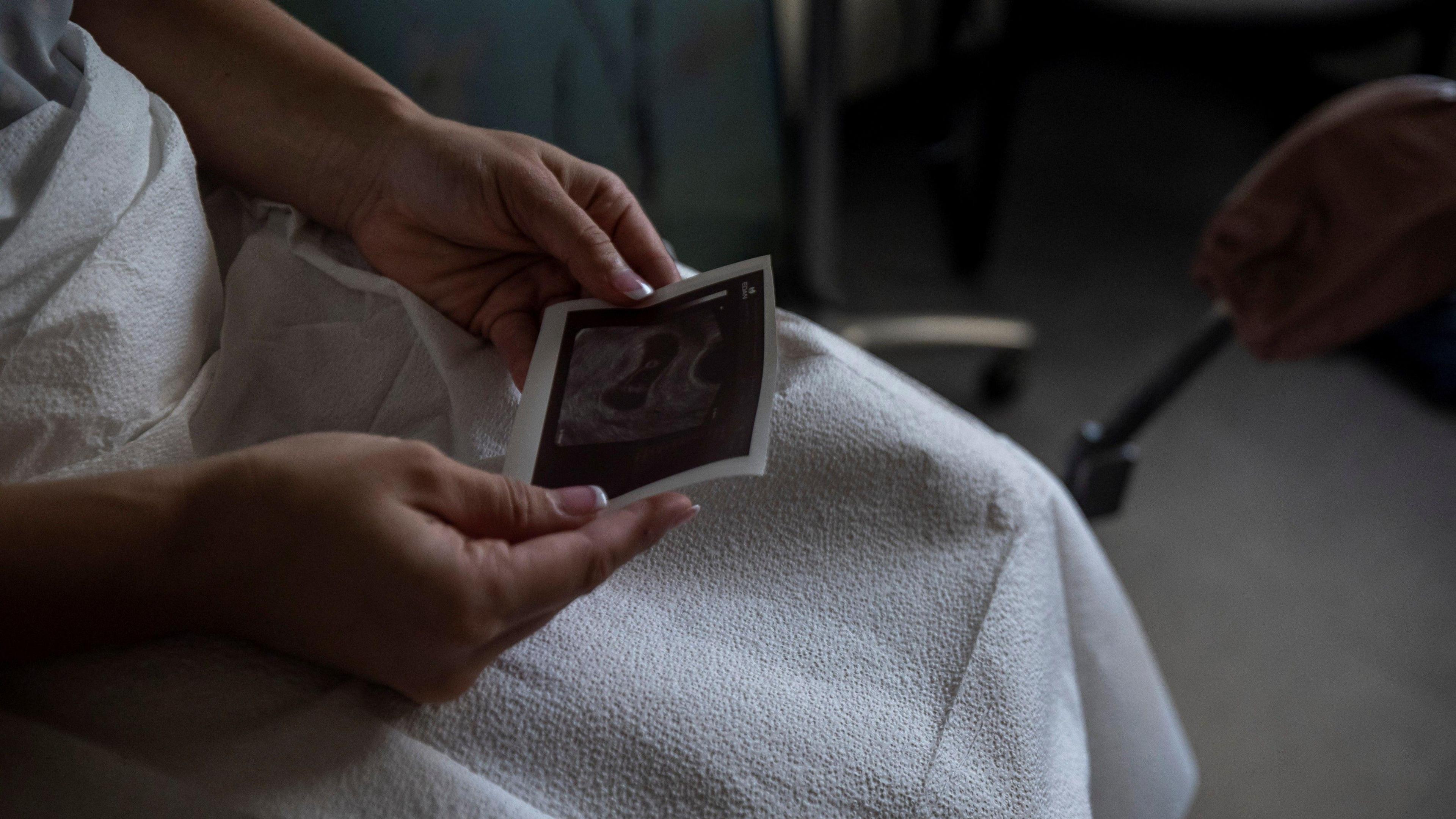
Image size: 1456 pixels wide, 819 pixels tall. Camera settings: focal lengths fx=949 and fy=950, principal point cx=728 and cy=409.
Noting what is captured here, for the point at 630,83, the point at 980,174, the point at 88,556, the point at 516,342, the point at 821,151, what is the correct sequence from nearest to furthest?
the point at 88,556
the point at 516,342
the point at 630,83
the point at 821,151
the point at 980,174

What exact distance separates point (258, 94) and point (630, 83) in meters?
0.55

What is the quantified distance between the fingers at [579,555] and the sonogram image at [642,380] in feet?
0.29

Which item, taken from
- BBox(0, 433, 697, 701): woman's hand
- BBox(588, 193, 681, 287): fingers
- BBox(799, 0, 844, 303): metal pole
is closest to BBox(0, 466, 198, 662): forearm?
BBox(0, 433, 697, 701): woman's hand

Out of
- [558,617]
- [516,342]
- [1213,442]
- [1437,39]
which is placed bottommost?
[1213,442]

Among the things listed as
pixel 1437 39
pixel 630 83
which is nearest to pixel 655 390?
pixel 630 83

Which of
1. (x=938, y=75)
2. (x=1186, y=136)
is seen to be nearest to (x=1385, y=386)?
(x=1186, y=136)

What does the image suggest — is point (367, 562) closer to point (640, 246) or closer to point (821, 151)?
point (640, 246)

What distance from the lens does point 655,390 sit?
0.65 m

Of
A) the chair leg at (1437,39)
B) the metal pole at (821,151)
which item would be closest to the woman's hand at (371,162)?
the metal pole at (821,151)

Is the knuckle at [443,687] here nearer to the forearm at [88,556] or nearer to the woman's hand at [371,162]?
the forearm at [88,556]

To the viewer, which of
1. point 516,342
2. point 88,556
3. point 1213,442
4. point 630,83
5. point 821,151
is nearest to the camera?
point 88,556

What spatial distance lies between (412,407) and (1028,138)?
191 centimetres

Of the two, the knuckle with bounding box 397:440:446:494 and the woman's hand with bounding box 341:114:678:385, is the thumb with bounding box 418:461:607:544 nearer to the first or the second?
the knuckle with bounding box 397:440:446:494

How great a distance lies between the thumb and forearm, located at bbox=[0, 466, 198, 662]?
0.12 meters
